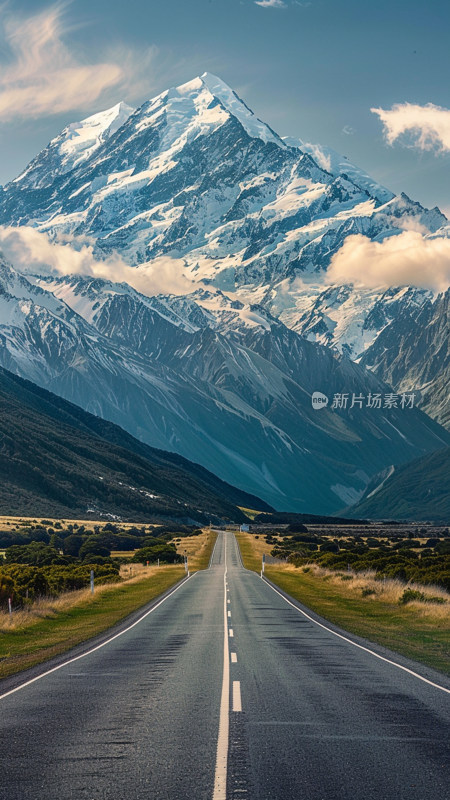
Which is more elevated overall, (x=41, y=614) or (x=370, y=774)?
(x=370, y=774)

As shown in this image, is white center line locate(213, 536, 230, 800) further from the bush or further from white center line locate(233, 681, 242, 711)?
the bush

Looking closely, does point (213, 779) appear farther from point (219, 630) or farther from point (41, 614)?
point (41, 614)

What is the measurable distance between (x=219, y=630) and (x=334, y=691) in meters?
14.0

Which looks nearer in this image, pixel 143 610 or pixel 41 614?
pixel 41 614

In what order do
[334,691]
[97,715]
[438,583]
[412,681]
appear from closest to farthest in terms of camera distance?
[97,715] → [334,691] → [412,681] → [438,583]

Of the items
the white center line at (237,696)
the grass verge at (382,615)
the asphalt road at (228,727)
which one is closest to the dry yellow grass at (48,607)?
the asphalt road at (228,727)

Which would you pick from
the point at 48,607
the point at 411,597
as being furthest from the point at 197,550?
the point at 48,607

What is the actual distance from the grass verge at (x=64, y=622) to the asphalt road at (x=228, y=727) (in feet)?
6.93

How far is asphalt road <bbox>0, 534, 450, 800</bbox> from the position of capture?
33.6 ft

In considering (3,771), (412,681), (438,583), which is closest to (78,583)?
(438,583)

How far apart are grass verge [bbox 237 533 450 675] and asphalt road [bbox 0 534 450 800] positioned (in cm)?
187

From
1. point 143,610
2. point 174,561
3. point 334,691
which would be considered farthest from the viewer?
point 174,561

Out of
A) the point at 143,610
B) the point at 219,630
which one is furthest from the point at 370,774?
the point at 143,610

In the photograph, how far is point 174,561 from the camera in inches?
3730
